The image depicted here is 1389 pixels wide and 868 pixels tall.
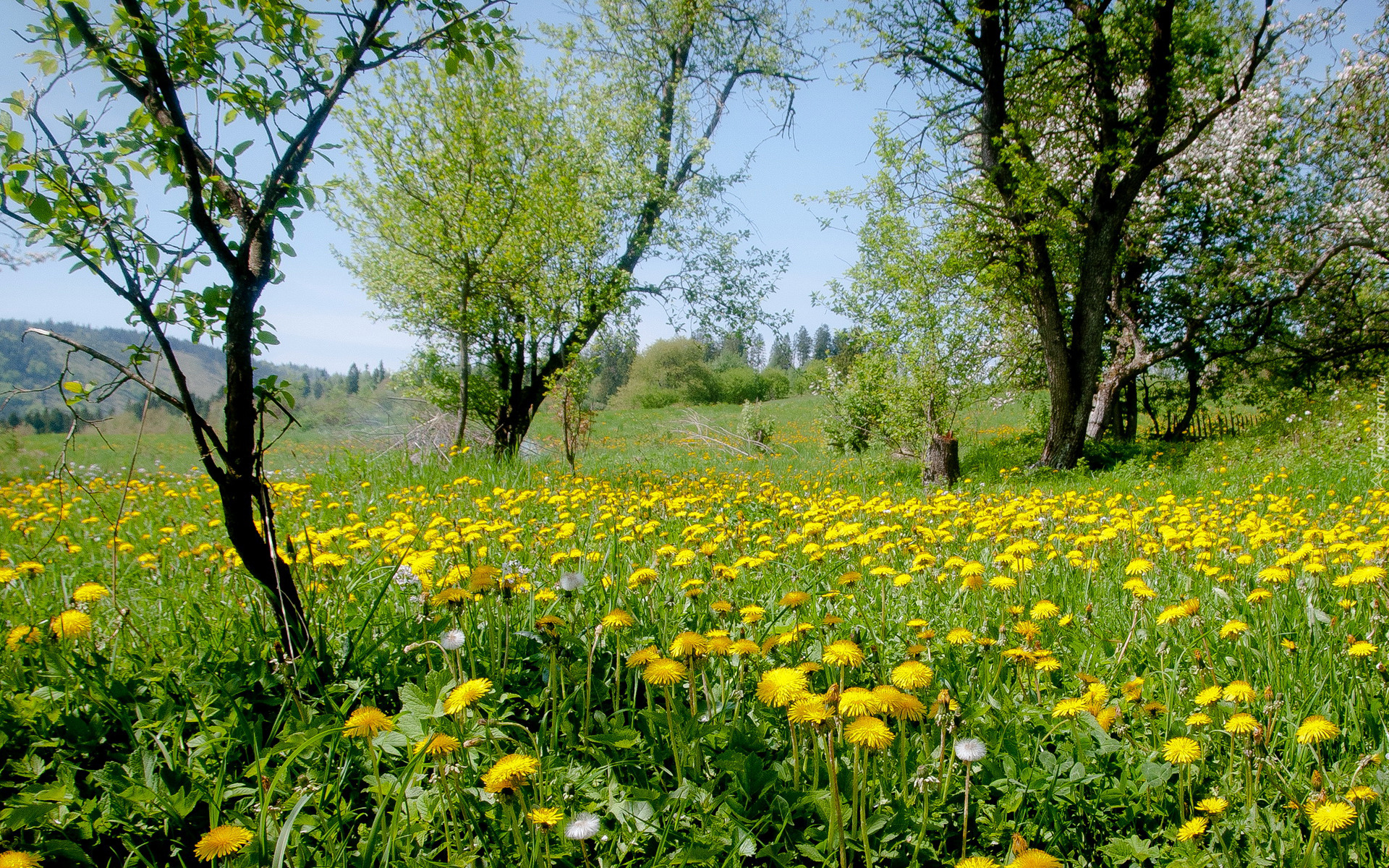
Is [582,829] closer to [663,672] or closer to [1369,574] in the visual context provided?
[663,672]

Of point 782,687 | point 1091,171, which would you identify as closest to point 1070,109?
point 1091,171

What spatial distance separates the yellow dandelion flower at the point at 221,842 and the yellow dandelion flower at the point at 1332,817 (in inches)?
71.8

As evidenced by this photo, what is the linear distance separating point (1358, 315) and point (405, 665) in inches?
662

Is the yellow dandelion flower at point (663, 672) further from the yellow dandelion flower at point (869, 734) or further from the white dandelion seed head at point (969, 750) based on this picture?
the white dandelion seed head at point (969, 750)

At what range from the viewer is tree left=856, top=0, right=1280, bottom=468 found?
7.82 meters

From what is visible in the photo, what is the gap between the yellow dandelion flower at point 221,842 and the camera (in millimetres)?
1019

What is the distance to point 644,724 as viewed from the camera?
1.67 m

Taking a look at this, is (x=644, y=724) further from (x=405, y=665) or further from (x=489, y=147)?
(x=489, y=147)

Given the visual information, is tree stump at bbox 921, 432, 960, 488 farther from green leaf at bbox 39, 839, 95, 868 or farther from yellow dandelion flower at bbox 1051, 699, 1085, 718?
green leaf at bbox 39, 839, 95, 868

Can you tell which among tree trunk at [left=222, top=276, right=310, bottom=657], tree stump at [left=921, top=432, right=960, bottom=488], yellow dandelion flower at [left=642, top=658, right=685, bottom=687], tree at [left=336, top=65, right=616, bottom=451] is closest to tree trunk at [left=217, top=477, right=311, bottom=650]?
tree trunk at [left=222, top=276, right=310, bottom=657]

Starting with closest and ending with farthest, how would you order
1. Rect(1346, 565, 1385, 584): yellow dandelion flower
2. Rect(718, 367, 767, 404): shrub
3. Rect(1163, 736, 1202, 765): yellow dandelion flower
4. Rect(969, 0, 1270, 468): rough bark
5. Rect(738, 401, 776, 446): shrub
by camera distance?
1. Rect(1163, 736, 1202, 765): yellow dandelion flower
2. Rect(1346, 565, 1385, 584): yellow dandelion flower
3. Rect(969, 0, 1270, 468): rough bark
4. Rect(738, 401, 776, 446): shrub
5. Rect(718, 367, 767, 404): shrub

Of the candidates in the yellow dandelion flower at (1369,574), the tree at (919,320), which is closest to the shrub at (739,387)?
the tree at (919,320)

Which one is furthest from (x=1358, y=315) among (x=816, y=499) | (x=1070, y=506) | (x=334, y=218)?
(x=334, y=218)

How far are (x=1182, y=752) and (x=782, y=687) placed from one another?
2.72 feet
